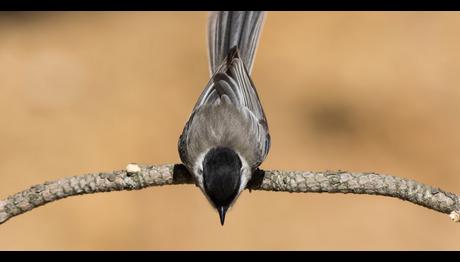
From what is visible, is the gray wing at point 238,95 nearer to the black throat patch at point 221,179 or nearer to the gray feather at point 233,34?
the gray feather at point 233,34

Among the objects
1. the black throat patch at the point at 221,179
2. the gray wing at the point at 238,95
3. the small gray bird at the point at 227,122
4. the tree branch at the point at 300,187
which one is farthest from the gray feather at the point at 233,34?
the tree branch at the point at 300,187

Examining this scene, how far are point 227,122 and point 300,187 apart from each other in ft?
4.75

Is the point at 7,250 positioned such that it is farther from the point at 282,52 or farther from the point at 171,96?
the point at 282,52

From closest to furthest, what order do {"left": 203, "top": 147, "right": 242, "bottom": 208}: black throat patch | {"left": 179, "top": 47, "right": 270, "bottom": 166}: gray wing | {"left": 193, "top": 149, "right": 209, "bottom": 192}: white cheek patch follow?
{"left": 203, "top": 147, "right": 242, "bottom": 208}: black throat patch
{"left": 193, "top": 149, "right": 209, "bottom": 192}: white cheek patch
{"left": 179, "top": 47, "right": 270, "bottom": 166}: gray wing

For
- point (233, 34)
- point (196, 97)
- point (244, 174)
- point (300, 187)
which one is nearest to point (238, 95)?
point (233, 34)

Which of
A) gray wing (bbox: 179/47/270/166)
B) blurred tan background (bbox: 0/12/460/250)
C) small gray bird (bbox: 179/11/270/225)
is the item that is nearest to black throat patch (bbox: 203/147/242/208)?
small gray bird (bbox: 179/11/270/225)

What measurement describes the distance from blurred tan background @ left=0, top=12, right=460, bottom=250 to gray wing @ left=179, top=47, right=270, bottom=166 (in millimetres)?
1959

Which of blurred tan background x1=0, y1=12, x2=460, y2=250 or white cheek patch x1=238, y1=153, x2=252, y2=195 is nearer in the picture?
white cheek patch x1=238, y1=153, x2=252, y2=195

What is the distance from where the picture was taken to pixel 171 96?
325 inches

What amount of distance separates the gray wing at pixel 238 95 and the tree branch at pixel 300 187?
138 cm

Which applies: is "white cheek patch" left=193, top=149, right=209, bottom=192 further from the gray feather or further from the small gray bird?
the gray feather

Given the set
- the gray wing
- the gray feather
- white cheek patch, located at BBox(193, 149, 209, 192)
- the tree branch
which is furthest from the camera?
the gray feather

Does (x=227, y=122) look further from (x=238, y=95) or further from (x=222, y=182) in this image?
(x=222, y=182)

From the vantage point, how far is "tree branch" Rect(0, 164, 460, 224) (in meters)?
3.55
